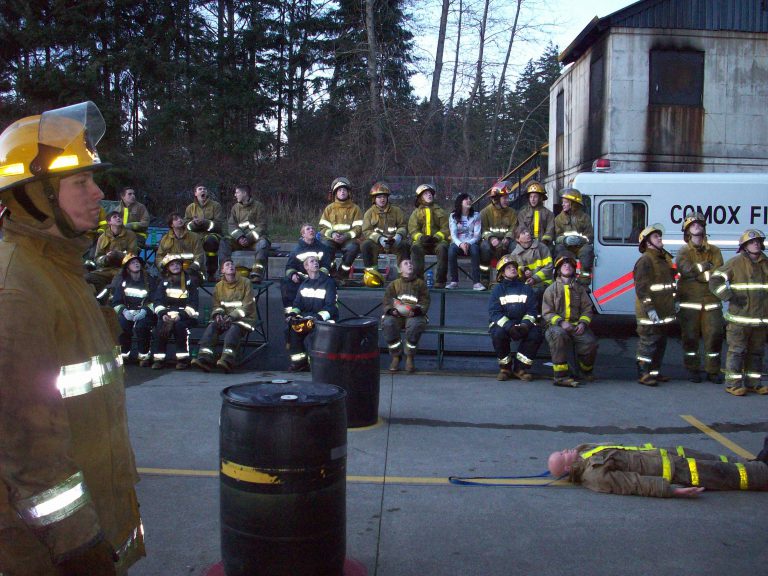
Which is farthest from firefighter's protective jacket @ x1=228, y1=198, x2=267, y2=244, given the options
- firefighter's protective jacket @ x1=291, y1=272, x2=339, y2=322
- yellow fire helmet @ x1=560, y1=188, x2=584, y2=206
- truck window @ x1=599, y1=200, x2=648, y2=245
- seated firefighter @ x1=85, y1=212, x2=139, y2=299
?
truck window @ x1=599, y1=200, x2=648, y2=245

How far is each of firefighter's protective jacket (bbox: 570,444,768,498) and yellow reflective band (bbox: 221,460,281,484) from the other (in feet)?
9.37

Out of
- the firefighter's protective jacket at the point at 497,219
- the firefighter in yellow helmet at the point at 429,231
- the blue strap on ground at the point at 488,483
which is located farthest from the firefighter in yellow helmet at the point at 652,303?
the blue strap on ground at the point at 488,483

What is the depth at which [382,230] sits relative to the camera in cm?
1212

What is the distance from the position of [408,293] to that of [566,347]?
7.51 feet

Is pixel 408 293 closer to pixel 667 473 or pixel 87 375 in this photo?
pixel 667 473

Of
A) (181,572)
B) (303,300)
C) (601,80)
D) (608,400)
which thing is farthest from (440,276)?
(601,80)

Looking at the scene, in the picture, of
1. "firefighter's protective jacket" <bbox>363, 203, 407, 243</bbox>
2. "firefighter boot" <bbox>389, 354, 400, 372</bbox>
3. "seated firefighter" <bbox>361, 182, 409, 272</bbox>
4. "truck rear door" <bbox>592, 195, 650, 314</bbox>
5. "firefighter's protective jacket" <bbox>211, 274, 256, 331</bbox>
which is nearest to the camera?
"firefighter boot" <bbox>389, 354, 400, 372</bbox>

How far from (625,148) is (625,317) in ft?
17.1

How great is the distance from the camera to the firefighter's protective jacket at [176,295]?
419 inches

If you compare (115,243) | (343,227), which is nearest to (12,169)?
(343,227)

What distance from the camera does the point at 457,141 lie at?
1337 inches

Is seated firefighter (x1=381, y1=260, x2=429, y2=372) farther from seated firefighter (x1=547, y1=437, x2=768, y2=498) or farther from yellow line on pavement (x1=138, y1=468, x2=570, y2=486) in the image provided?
seated firefighter (x1=547, y1=437, x2=768, y2=498)

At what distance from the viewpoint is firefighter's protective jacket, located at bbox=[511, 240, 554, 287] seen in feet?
36.1

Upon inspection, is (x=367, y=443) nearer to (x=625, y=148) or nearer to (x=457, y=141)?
(x=625, y=148)
